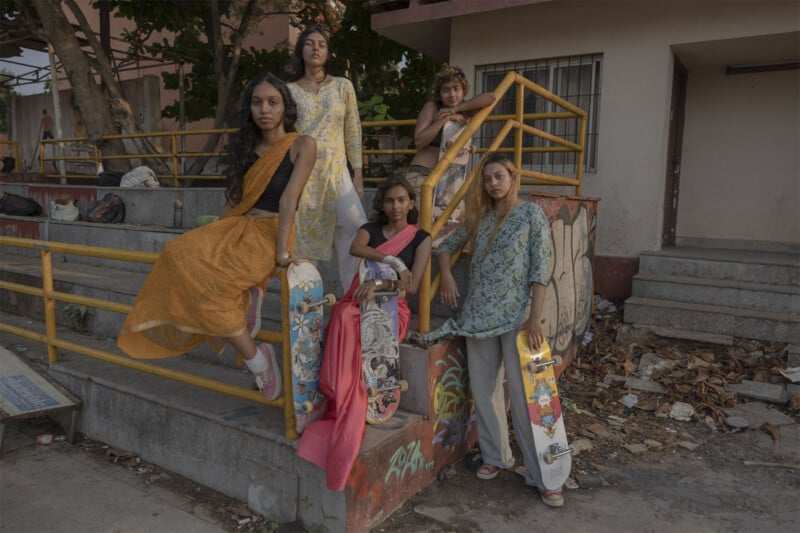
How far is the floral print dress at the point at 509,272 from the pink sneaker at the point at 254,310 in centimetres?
93

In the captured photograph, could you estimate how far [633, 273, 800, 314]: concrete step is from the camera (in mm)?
5027

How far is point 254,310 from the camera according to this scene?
113 inches

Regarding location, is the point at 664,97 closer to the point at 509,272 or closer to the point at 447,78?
the point at 447,78

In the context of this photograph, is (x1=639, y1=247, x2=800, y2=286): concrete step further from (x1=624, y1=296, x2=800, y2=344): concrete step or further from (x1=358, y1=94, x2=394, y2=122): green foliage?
(x1=358, y1=94, x2=394, y2=122): green foliage

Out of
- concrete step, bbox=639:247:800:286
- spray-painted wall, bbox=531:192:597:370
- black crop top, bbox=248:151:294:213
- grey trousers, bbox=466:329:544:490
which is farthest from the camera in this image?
concrete step, bbox=639:247:800:286

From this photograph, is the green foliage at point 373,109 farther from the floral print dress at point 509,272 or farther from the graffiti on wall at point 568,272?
the floral print dress at point 509,272

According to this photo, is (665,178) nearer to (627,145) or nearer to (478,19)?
(627,145)

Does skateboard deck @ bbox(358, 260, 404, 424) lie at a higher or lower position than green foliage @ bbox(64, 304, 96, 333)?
higher

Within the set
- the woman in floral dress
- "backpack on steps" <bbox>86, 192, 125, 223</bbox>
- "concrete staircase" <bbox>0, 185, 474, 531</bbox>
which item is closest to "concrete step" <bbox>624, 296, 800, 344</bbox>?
"concrete staircase" <bbox>0, 185, 474, 531</bbox>

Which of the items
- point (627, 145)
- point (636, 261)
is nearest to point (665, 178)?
point (627, 145)

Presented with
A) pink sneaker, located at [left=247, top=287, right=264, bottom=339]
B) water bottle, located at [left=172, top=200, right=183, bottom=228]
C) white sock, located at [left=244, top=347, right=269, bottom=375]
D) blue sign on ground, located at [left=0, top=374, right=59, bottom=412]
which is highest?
water bottle, located at [left=172, top=200, right=183, bottom=228]

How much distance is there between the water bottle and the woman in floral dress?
18.4 feet

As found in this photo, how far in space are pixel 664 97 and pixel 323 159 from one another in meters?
4.37

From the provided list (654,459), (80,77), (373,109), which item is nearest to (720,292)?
(654,459)
